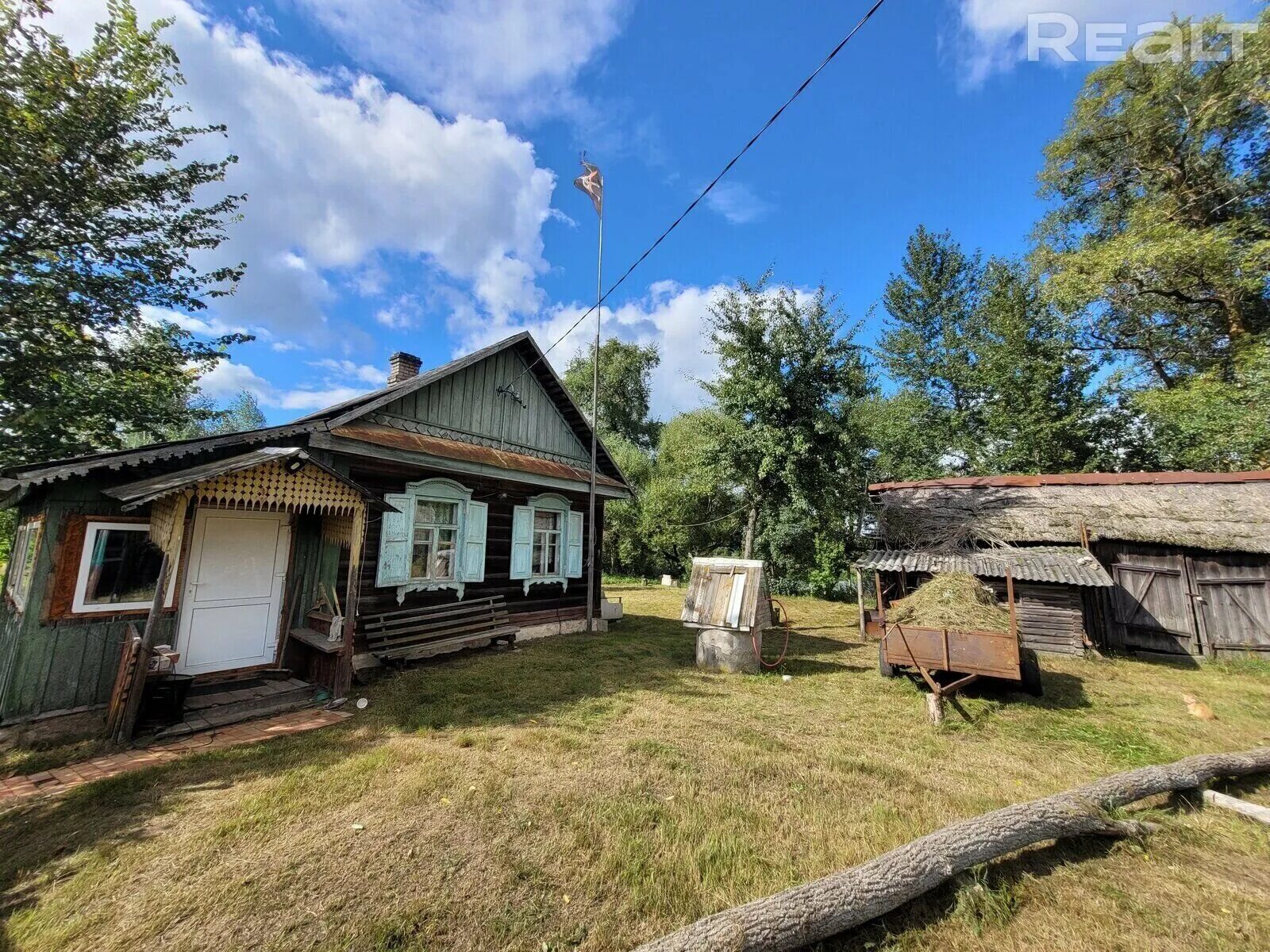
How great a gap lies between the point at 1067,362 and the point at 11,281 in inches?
1223

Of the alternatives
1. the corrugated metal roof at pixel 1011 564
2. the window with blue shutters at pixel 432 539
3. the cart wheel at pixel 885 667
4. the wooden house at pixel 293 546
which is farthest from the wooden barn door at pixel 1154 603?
the window with blue shutters at pixel 432 539

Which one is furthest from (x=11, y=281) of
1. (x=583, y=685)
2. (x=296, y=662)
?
(x=583, y=685)

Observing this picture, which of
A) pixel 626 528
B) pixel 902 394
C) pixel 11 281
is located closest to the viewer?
pixel 11 281

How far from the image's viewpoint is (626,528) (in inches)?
1016

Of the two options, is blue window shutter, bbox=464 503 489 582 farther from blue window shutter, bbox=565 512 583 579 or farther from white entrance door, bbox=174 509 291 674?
white entrance door, bbox=174 509 291 674

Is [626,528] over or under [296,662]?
over

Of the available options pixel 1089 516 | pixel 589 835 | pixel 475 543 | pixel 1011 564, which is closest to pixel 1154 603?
pixel 1089 516

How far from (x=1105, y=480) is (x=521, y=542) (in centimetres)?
1465

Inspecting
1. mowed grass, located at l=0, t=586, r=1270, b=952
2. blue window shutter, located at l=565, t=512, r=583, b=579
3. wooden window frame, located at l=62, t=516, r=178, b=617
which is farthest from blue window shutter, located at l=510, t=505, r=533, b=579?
wooden window frame, located at l=62, t=516, r=178, b=617

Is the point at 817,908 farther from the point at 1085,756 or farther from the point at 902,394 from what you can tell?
the point at 902,394

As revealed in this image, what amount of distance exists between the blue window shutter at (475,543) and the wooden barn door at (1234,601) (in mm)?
14584

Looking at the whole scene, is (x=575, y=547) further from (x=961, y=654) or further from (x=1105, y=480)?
(x=1105, y=480)

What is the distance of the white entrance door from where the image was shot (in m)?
5.83

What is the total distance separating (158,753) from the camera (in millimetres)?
4414
